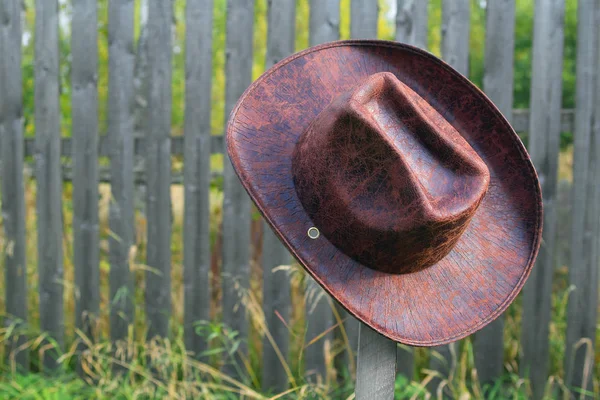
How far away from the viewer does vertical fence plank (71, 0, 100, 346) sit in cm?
280

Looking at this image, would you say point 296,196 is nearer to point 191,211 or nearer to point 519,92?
point 191,211

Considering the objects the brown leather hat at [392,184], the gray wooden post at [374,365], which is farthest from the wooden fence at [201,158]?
the brown leather hat at [392,184]

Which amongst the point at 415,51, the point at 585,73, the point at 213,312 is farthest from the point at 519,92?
the point at 415,51

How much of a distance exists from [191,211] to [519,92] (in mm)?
3556

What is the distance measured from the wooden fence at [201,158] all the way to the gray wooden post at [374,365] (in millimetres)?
1112

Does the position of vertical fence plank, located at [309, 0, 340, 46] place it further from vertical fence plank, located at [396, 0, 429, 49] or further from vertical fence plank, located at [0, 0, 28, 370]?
vertical fence plank, located at [0, 0, 28, 370]

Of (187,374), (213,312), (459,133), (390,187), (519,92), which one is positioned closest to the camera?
(390,187)

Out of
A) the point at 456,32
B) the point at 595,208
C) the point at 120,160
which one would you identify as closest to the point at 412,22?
the point at 456,32

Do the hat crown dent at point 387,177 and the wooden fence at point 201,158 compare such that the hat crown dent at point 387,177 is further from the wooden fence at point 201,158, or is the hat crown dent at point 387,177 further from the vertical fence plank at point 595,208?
the vertical fence plank at point 595,208

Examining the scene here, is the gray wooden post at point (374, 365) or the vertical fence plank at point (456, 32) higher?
the vertical fence plank at point (456, 32)

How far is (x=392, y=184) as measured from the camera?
1062 mm

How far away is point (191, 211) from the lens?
2.71 m

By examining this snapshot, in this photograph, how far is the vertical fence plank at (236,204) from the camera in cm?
260

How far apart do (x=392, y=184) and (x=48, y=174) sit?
2.32 metres
